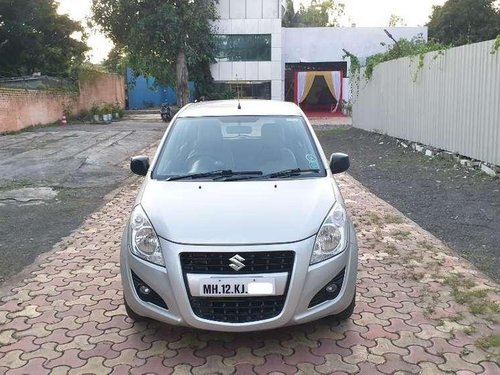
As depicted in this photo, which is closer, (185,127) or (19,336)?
(19,336)

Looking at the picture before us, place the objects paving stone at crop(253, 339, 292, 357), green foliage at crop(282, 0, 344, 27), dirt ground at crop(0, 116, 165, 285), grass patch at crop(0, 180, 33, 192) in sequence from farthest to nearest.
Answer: green foliage at crop(282, 0, 344, 27), grass patch at crop(0, 180, 33, 192), dirt ground at crop(0, 116, 165, 285), paving stone at crop(253, 339, 292, 357)

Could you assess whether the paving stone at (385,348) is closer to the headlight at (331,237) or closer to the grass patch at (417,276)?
the headlight at (331,237)

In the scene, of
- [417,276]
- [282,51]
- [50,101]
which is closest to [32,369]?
[417,276]

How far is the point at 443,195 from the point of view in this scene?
337 inches

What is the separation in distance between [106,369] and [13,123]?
20833 millimetres

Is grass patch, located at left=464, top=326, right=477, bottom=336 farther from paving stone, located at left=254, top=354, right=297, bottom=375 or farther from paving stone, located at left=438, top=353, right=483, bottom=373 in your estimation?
paving stone, located at left=254, top=354, right=297, bottom=375

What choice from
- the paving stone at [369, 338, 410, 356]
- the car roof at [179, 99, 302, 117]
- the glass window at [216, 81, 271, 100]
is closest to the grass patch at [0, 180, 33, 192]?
the car roof at [179, 99, 302, 117]

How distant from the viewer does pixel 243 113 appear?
490cm

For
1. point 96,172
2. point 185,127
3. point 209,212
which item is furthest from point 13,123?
point 209,212

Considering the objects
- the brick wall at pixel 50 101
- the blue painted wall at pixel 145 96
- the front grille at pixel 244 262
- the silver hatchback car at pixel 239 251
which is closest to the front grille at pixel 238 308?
the silver hatchback car at pixel 239 251

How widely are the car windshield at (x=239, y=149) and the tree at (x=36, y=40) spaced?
96.2 ft

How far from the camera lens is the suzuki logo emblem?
331 cm

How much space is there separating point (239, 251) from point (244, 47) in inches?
1258

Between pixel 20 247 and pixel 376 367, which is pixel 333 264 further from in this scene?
pixel 20 247
